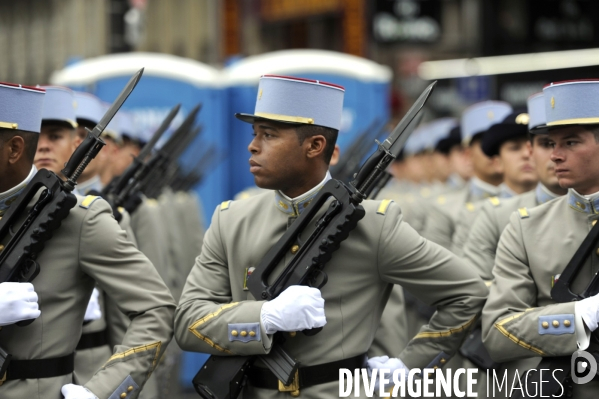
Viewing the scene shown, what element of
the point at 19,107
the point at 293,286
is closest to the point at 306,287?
the point at 293,286

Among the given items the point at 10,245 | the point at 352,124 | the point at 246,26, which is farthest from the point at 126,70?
the point at 246,26

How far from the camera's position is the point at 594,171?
4359 mm

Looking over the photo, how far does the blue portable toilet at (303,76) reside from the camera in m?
12.5

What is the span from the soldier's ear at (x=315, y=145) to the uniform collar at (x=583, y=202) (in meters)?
1.04

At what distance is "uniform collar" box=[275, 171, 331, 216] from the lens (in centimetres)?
450

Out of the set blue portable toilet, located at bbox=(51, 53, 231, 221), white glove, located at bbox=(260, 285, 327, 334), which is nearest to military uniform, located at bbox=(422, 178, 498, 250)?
white glove, located at bbox=(260, 285, 327, 334)

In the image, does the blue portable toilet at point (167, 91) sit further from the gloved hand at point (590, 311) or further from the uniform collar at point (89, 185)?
the gloved hand at point (590, 311)

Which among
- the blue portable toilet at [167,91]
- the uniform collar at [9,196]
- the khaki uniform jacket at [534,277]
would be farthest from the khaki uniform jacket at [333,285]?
the blue portable toilet at [167,91]

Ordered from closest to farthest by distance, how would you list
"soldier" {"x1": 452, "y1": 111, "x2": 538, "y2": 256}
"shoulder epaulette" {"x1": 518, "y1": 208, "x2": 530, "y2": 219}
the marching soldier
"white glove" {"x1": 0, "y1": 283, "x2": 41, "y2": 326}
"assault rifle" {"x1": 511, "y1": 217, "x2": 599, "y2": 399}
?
"white glove" {"x1": 0, "y1": 283, "x2": 41, "y2": 326} < "assault rifle" {"x1": 511, "y1": 217, "x2": 599, "y2": 399} < "shoulder epaulette" {"x1": 518, "y1": 208, "x2": 530, "y2": 219} < the marching soldier < "soldier" {"x1": 452, "y1": 111, "x2": 538, "y2": 256}

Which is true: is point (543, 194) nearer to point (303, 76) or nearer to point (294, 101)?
point (294, 101)

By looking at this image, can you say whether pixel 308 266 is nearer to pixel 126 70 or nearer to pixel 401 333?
pixel 401 333

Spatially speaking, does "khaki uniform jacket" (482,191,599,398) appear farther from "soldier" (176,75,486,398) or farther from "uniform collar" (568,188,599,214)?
"soldier" (176,75,486,398)

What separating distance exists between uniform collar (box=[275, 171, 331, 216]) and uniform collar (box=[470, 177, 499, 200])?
10.1ft

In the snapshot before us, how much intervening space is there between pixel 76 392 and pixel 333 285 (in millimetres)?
1081
